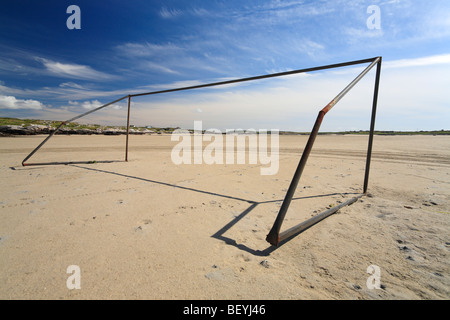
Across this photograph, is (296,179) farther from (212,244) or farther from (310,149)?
(212,244)

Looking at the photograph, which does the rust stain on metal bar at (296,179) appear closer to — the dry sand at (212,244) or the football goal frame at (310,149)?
the football goal frame at (310,149)

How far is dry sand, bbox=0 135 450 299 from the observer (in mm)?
1527

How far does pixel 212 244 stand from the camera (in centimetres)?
213

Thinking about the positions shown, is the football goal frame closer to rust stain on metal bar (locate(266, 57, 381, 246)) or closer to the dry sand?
rust stain on metal bar (locate(266, 57, 381, 246))

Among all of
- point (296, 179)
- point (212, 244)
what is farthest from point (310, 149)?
point (212, 244)

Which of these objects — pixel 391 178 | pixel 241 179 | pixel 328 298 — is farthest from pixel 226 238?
pixel 391 178

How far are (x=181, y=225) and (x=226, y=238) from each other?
0.63m

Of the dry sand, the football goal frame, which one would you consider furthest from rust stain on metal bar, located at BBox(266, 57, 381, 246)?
the dry sand

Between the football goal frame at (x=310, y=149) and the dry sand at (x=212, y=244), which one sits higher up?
the football goal frame at (x=310, y=149)

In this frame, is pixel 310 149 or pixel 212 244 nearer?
pixel 310 149

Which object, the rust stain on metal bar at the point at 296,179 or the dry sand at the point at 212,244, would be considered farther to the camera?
the rust stain on metal bar at the point at 296,179

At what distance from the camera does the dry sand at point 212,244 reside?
153 cm

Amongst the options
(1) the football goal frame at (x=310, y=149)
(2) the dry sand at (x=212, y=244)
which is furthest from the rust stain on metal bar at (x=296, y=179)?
(2) the dry sand at (x=212, y=244)

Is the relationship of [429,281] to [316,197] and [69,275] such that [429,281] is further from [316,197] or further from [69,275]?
[69,275]
